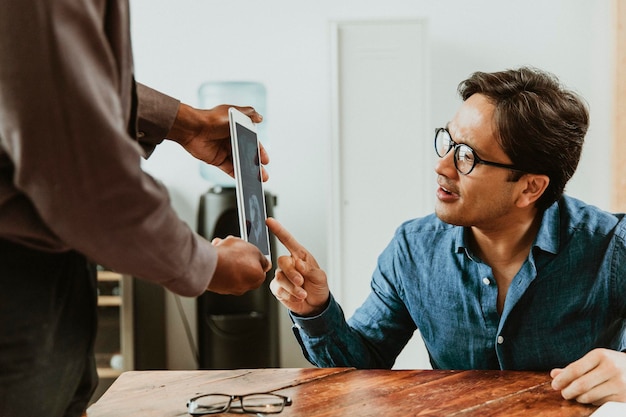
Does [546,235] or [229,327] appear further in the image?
[229,327]

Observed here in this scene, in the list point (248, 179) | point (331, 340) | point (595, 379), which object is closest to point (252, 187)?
point (248, 179)

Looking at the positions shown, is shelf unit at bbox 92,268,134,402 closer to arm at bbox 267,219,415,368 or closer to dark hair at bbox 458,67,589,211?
arm at bbox 267,219,415,368

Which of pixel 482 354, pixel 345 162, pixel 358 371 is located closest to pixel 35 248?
pixel 358 371

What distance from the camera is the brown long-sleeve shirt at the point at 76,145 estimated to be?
0.79 m

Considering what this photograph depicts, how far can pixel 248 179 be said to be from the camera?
4.65 ft

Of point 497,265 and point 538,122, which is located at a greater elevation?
Result: point 538,122

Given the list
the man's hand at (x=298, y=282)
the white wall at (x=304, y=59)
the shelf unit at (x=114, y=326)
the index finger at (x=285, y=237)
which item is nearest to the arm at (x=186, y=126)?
the index finger at (x=285, y=237)

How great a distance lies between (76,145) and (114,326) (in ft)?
11.1

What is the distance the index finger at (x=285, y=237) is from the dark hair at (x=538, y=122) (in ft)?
1.98

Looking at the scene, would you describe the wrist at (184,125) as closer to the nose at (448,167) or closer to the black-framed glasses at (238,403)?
the black-framed glasses at (238,403)

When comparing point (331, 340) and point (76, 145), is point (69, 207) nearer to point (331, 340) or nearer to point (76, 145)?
point (76, 145)

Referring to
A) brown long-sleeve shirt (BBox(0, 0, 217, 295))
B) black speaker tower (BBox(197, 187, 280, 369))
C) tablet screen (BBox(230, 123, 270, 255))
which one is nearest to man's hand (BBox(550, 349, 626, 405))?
tablet screen (BBox(230, 123, 270, 255))

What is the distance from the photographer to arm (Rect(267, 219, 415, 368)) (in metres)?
1.68

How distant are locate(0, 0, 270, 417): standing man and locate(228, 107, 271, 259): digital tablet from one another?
24cm
